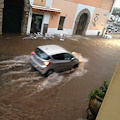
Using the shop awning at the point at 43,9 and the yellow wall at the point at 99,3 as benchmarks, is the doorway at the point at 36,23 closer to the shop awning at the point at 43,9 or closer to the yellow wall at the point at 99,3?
the shop awning at the point at 43,9

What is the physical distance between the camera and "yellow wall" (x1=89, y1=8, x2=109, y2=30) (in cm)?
2355

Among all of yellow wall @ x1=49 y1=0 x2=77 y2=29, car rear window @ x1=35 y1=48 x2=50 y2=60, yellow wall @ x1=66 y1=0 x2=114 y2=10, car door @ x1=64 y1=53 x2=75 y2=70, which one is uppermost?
yellow wall @ x1=66 y1=0 x2=114 y2=10

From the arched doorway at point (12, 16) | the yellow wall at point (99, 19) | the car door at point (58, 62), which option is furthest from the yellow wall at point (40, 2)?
the yellow wall at point (99, 19)

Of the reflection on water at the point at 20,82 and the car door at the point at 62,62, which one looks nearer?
the reflection on water at the point at 20,82

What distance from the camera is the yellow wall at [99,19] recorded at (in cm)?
2355

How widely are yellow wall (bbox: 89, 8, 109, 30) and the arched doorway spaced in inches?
485

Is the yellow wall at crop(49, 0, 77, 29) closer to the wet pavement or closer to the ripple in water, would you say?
the wet pavement

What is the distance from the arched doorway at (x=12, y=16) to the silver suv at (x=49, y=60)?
9.30 meters

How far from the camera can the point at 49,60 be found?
26.5ft

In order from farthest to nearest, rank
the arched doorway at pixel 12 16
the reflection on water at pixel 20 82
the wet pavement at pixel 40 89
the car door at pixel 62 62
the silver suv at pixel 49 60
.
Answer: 1. the arched doorway at pixel 12 16
2. the car door at pixel 62 62
3. the silver suv at pixel 49 60
4. the reflection on water at pixel 20 82
5. the wet pavement at pixel 40 89

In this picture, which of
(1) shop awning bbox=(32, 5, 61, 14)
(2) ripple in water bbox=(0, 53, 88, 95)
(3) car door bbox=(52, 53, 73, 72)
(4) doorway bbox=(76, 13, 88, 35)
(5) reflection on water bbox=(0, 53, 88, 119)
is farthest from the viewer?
(4) doorway bbox=(76, 13, 88, 35)

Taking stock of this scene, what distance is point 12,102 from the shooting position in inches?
244

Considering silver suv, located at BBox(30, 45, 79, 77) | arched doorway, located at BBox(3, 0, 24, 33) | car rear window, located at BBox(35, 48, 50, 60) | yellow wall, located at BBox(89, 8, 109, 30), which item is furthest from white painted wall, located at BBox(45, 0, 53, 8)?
car rear window, located at BBox(35, 48, 50, 60)

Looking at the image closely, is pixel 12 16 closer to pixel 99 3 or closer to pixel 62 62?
pixel 62 62
